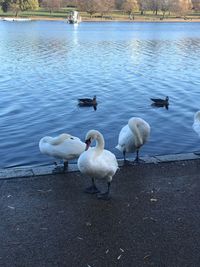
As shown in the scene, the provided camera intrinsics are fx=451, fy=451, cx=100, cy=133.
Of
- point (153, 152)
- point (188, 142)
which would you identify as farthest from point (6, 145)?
point (188, 142)

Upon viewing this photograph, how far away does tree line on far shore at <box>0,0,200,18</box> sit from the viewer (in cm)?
15000

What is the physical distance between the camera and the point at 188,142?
1638 cm

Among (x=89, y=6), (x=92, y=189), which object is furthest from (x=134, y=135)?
(x=89, y=6)

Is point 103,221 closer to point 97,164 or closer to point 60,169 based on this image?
point 97,164

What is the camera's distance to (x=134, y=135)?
10336mm

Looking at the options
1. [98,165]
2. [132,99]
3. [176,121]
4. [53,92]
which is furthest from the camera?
[53,92]

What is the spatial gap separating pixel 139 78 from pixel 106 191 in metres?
21.9

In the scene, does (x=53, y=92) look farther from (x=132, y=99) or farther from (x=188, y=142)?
(x=188, y=142)

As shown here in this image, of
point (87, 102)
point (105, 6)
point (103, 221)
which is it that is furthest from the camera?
point (105, 6)

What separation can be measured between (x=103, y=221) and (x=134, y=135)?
3.25 metres

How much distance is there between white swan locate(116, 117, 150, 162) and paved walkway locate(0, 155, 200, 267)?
84cm

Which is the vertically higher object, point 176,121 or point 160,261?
point 160,261

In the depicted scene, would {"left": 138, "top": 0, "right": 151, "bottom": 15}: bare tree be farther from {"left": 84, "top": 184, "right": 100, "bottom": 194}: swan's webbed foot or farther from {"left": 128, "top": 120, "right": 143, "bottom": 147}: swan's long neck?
{"left": 84, "top": 184, "right": 100, "bottom": 194}: swan's webbed foot

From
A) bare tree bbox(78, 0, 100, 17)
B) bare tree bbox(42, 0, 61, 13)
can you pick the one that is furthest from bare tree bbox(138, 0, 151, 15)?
bare tree bbox(42, 0, 61, 13)
